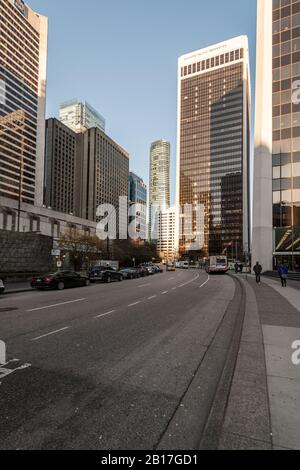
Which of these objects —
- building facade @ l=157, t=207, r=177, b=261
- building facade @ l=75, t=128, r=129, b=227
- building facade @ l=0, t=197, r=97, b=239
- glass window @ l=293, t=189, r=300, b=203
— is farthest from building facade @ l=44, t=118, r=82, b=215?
glass window @ l=293, t=189, r=300, b=203

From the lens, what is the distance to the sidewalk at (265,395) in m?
2.96

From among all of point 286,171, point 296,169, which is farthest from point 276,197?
point 296,169

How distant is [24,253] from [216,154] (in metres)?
149

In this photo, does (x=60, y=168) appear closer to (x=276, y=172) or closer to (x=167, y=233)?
(x=167, y=233)

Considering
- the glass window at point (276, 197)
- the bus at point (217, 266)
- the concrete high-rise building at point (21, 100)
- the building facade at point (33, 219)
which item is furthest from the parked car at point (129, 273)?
the concrete high-rise building at point (21, 100)

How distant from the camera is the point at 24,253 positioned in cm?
2734

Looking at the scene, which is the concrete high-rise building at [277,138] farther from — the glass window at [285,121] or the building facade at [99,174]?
the building facade at [99,174]

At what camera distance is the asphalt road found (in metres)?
3.02

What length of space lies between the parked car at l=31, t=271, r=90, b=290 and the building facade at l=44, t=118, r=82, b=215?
128441 millimetres

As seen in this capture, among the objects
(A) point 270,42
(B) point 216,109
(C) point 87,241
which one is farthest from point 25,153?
(B) point 216,109

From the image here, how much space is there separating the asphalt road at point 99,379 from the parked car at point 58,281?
10613 millimetres

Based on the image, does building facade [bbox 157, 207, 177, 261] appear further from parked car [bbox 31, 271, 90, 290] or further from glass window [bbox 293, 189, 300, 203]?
parked car [bbox 31, 271, 90, 290]

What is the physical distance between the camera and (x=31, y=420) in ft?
10.8

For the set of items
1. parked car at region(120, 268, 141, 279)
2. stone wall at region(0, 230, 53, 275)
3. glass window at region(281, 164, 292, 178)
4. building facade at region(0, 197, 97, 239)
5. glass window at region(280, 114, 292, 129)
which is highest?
glass window at region(280, 114, 292, 129)
